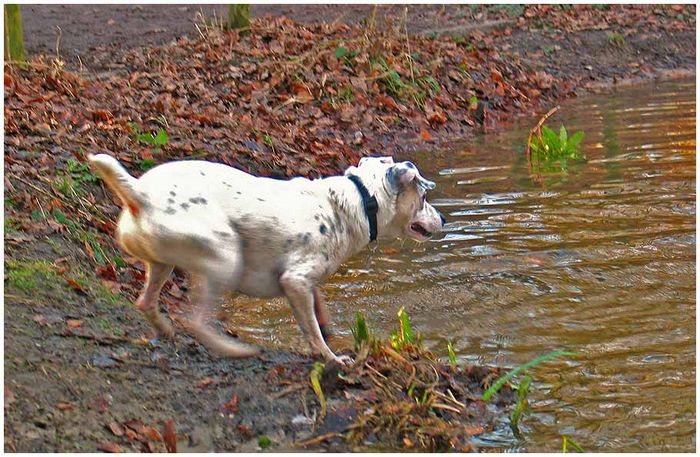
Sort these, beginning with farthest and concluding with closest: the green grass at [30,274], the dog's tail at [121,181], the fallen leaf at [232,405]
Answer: the green grass at [30,274]
the dog's tail at [121,181]
the fallen leaf at [232,405]

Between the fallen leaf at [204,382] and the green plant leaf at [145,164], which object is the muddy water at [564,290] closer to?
the fallen leaf at [204,382]

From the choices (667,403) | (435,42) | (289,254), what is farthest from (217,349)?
(435,42)

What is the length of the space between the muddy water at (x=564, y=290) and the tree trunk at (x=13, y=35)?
4589mm

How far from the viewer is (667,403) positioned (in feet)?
18.3

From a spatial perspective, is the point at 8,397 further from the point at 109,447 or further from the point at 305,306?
the point at 305,306

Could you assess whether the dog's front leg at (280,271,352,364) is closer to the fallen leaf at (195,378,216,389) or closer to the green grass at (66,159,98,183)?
the fallen leaf at (195,378,216,389)

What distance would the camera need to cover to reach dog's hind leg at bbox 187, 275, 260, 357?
223 inches

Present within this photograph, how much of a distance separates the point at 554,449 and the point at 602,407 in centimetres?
59

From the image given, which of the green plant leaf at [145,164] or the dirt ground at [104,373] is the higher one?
the green plant leaf at [145,164]

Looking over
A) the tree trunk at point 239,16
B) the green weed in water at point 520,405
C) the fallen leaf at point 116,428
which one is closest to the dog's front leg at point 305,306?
the green weed in water at point 520,405

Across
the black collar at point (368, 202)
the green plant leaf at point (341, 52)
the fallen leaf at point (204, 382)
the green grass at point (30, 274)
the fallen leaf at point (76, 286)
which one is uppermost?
the green plant leaf at point (341, 52)

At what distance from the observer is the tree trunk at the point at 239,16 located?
1469 cm

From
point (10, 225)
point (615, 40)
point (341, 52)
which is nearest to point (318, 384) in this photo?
point (10, 225)

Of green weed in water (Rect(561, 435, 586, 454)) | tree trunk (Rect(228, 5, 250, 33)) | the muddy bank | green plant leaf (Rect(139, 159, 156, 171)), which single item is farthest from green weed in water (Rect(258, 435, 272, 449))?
tree trunk (Rect(228, 5, 250, 33))
